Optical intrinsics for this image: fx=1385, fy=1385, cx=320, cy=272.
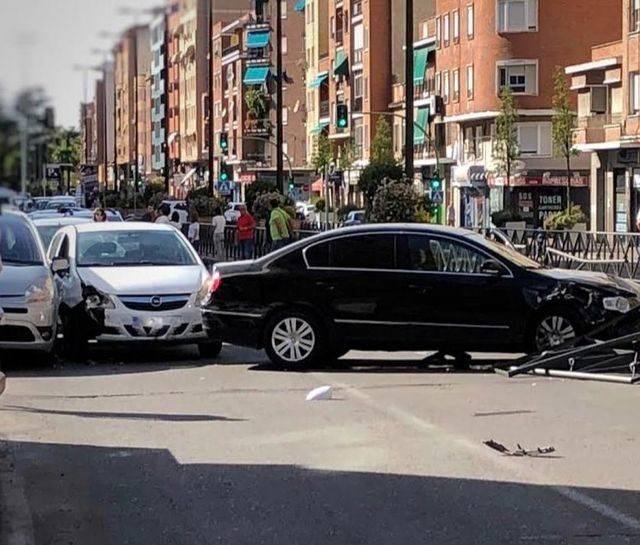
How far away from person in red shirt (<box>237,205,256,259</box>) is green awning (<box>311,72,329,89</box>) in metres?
67.4

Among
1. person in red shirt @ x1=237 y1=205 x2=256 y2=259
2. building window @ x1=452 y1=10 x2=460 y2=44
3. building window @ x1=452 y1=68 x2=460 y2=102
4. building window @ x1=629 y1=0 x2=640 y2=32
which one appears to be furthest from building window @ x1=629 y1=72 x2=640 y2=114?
person in red shirt @ x1=237 y1=205 x2=256 y2=259

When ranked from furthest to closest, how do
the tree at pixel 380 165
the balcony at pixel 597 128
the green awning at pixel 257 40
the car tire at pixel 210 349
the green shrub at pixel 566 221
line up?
the green awning at pixel 257 40, the tree at pixel 380 165, the balcony at pixel 597 128, the green shrub at pixel 566 221, the car tire at pixel 210 349

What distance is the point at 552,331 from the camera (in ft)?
48.6

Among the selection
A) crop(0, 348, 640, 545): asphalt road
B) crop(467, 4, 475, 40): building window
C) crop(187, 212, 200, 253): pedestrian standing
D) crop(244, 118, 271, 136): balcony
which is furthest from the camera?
crop(244, 118, 271, 136): balcony

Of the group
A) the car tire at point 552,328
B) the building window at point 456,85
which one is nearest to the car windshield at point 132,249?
the car tire at point 552,328

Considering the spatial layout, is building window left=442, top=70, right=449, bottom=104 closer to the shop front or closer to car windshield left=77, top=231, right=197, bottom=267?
the shop front

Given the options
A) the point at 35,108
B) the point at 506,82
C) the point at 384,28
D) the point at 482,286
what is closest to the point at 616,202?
the point at 506,82

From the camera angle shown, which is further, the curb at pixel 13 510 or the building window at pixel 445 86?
the building window at pixel 445 86

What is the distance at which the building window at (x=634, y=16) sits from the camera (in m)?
57.9

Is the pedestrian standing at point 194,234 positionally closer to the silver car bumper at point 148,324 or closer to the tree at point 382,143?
the silver car bumper at point 148,324

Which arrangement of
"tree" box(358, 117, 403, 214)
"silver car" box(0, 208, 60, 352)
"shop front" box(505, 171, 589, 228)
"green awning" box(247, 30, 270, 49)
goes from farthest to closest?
1. "green awning" box(247, 30, 270, 49)
2. "shop front" box(505, 171, 589, 228)
3. "tree" box(358, 117, 403, 214)
4. "silver car" box(0, 208, 60, 352)

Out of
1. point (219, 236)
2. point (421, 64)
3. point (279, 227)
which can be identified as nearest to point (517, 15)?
point (421, 64)

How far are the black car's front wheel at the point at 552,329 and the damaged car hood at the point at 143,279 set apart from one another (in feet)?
13.0

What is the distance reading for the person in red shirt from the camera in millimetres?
35969
